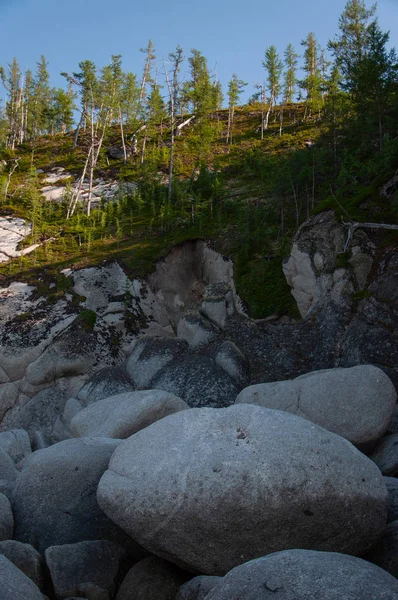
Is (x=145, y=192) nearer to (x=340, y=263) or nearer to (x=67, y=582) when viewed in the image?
(x=340, y=263)

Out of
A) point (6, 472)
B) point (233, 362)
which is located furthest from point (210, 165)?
point (6, 472)

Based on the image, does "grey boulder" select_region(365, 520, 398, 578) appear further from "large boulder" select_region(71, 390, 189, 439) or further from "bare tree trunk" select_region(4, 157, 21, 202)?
"bare tree trunk" select_region(4, 157, 21, 202)

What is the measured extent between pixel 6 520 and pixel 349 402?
7410 mm

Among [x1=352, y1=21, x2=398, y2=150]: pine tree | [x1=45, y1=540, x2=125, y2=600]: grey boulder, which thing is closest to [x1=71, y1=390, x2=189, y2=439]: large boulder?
[x1=45, y1=540, x2=125, y2=600]: grey boulder

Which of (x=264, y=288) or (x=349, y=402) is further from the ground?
(x=264, y=288)

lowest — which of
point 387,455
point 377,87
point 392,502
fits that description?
point 387,455

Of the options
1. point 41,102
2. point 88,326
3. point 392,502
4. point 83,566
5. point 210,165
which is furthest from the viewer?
point 41,102

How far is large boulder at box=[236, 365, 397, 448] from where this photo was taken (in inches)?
436

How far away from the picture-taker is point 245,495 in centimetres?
649

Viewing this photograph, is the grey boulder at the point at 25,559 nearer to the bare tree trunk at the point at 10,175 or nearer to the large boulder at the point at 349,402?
the large boulder at the point at 349,402

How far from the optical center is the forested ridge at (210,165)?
26906 mm

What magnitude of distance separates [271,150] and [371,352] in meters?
39.4

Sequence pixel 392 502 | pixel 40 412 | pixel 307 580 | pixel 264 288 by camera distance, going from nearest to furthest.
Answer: pixel 307 580 < pixel 392 502 < pixel 40 412 < pixel 264 288

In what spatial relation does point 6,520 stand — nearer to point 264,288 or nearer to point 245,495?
point 245,495
